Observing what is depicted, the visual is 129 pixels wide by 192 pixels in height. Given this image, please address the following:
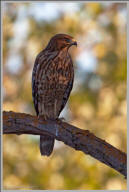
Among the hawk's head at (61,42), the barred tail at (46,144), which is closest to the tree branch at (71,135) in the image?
the barred tail at (46,144)

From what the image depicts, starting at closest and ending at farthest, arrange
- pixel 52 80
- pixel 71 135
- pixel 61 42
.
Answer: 1. pixel 71 135
2. pixel 52 80
3. pixel 61 42

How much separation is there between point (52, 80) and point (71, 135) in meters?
0.68

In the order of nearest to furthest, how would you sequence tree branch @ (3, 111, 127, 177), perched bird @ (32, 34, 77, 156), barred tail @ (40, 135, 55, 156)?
tree branch @ (3, 111, 127, 177) → perched bird @ (32, 34, 77, 156) → barred tail @ (40, 135, 55, 156)

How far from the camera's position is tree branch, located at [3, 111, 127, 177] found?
3770 mm

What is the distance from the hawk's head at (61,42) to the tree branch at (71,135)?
0.80 meters

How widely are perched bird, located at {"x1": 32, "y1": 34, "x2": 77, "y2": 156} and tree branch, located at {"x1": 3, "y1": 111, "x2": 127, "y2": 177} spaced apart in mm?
362

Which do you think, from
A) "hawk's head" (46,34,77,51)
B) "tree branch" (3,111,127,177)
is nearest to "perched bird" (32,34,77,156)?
"hawk's head" (46,34,77,51)

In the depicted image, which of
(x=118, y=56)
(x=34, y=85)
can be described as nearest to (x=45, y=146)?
(x=34, y=85)

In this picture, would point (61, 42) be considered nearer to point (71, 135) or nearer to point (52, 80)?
point (52, 80)

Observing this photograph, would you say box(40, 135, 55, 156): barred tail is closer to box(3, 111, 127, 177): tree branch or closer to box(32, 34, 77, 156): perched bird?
box(32, 34, 77, 156): perched bird

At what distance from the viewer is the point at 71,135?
393 cm

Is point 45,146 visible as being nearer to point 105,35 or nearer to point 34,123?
point 34,123

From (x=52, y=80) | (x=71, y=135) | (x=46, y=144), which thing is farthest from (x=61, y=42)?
(x=71, y=135)

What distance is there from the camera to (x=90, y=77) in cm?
618
